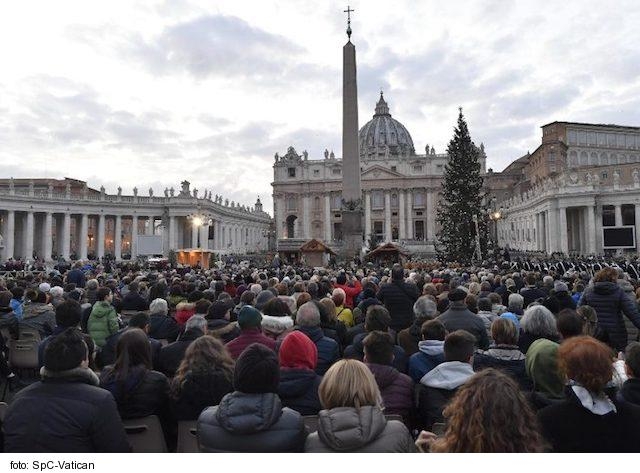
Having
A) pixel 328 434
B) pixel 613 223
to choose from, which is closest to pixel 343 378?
pixel 328 434

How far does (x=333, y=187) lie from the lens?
99250 millimetres

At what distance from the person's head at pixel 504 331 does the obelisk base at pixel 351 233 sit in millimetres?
26561

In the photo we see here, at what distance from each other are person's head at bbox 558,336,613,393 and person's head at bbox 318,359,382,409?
111cm

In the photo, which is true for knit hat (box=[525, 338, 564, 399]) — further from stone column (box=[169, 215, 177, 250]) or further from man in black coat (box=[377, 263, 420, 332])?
stone column (box=[169, 215, 177, 250])

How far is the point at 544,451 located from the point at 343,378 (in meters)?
1.10

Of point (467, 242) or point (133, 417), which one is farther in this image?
point (467, 242)

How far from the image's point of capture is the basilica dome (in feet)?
398

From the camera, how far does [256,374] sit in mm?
3322

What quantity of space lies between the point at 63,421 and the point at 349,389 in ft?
5.48

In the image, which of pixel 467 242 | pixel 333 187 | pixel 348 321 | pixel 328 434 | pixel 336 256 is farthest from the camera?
pixel 333 187

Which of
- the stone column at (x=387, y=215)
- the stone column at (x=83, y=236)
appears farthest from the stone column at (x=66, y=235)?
the stone column at (x=387, y=215)

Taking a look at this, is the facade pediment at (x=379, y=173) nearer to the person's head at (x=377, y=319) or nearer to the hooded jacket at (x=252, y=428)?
the person's head at (x=377, y=319)

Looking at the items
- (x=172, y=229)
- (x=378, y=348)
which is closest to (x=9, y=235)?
(x=172, y=229)

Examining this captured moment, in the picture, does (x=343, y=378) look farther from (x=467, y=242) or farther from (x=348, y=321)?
(x=467, y=242)
